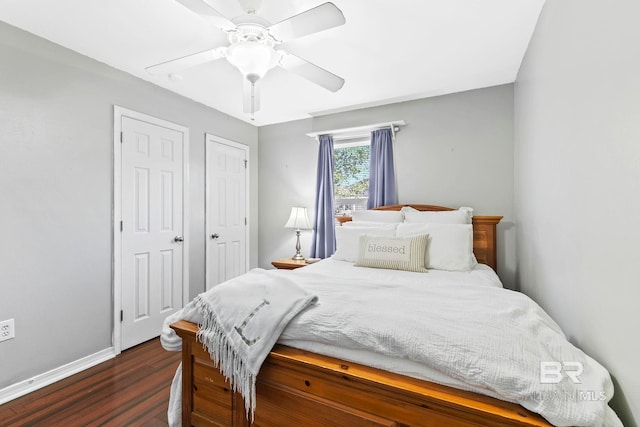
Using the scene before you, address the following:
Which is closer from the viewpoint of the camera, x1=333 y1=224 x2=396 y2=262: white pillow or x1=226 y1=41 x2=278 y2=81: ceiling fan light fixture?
x1=226 y1=41 x2=278 y2=81: ceiling fan light fixture

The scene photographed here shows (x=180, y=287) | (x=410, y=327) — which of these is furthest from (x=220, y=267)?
(x=410, y=327)

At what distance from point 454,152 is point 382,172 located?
76 centimetres

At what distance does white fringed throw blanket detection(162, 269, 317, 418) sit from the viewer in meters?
1.22

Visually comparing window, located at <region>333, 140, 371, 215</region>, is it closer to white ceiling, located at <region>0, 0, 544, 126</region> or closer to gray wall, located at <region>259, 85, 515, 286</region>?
gray wall, located at <region>259, 85, 515, 286</region>

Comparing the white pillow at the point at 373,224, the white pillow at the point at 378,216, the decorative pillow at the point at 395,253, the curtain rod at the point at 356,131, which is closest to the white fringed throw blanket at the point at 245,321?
the decorative pillow at the point at 395,253

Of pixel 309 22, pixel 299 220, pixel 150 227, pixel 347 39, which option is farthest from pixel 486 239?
pixel 150 227

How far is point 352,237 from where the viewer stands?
2.73 metres

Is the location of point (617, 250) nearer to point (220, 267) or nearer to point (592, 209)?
point (592, 209)

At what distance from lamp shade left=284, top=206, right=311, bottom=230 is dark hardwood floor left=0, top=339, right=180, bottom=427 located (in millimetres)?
1834

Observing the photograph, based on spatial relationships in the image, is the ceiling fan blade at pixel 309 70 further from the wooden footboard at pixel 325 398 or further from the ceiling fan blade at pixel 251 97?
Answer: the wooden footboard at pixel 325 398

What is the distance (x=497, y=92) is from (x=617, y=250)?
2.43 meters

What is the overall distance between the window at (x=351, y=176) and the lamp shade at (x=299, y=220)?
0.41 metres

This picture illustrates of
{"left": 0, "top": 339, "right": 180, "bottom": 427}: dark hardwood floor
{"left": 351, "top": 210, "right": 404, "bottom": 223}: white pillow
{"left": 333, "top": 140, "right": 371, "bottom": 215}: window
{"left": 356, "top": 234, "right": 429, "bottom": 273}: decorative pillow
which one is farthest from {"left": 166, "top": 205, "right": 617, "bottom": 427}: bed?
{"left": 333, "top": 140, "right": 371, "bottom": 215}: window

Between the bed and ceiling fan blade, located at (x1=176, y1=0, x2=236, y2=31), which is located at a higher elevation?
ceiling fan blade, located at (x1=176, y1=0, x2=236, y2=31)
